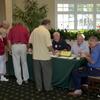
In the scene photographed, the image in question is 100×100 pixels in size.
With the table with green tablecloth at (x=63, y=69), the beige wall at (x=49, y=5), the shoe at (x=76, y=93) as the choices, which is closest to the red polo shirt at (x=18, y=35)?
the table with green tablecloth at (x=63, y=69)

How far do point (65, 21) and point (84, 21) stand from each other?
2.40 ft

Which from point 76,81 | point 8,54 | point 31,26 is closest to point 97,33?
point 31,26

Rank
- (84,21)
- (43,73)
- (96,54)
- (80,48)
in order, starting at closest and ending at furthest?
(96,54), (43,73), (80,48), (84,21)

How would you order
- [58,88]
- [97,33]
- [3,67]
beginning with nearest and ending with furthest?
1. [58,88]
2. [3,67]
3. [97,33]

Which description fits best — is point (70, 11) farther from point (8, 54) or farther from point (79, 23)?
point (8, 54)

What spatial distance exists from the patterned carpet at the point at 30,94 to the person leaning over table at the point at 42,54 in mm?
196

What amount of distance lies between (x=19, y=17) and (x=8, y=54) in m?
4.07

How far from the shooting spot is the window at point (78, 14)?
38.8 ft

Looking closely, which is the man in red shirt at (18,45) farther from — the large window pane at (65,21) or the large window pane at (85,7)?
the large window pane at (85,7)

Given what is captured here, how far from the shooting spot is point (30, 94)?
18.3 feet

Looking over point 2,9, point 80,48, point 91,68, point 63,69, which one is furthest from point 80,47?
point 2,9

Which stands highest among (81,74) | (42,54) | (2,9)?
(2,9)

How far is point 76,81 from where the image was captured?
5.48 metres

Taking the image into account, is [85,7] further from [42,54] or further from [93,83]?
[93,83]
